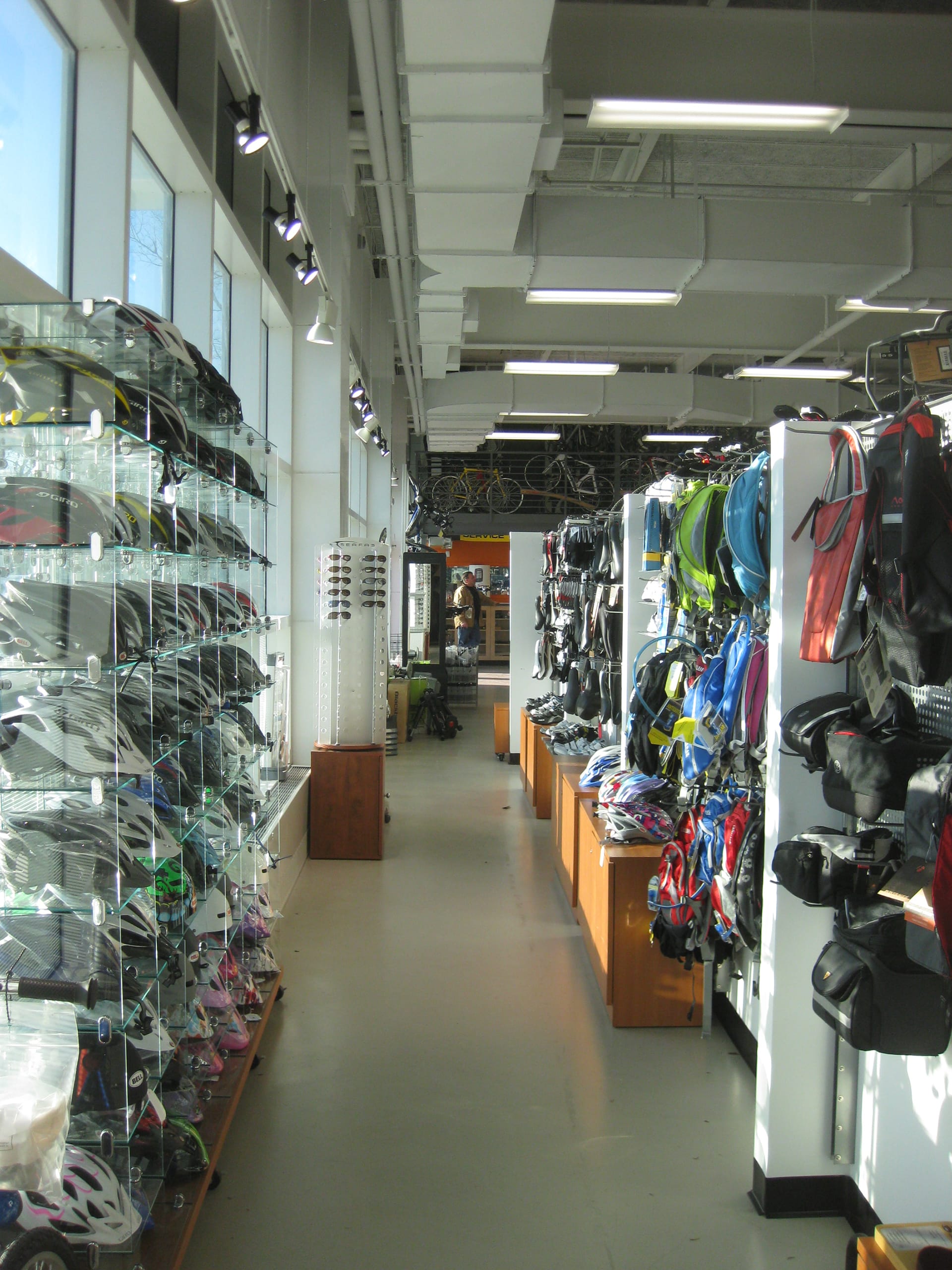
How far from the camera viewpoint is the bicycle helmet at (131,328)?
6.98ft

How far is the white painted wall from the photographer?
10.5 metres

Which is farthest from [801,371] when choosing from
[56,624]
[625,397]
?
[56,624]

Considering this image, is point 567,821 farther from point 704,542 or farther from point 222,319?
point 222,319

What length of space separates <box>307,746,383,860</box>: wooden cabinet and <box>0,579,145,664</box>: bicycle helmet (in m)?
4.89

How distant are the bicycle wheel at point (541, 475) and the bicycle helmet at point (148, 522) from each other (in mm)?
17974

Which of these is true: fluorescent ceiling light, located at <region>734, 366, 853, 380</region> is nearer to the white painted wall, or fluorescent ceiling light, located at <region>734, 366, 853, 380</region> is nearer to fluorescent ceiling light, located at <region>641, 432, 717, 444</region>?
the white painted wall

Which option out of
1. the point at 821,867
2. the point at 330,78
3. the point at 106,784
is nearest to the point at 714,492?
the point at 821,867

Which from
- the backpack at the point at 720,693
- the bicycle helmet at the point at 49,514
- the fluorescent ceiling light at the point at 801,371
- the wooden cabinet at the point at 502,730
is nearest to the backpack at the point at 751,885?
the backpack at the point at 720,693

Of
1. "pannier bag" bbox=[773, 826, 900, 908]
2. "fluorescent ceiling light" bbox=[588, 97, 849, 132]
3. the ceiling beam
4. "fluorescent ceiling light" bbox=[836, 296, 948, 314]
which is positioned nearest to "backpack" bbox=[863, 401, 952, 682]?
"pannier bag" bbox=[773, 826, 900, 908]

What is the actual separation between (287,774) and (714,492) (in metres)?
4.37

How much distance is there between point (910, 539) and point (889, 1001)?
3.58 ft

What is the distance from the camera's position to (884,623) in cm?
240

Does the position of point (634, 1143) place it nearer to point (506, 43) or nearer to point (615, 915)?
point (615, 915)

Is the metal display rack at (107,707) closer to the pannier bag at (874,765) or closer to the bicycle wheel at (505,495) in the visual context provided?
the pannier bag at (874,765)
